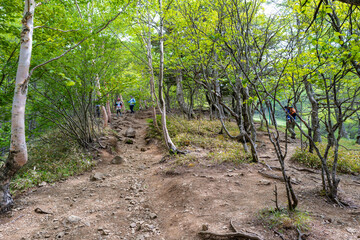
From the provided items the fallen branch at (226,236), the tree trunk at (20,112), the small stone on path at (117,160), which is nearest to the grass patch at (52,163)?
the small stone on path at (117,160)

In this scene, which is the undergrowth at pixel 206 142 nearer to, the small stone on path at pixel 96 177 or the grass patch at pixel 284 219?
the small stone on path at pixel 96 177

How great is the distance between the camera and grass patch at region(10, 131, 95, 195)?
16.5 feet

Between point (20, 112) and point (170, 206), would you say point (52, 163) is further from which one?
point (170, 206)

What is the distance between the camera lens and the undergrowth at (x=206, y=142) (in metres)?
6.28

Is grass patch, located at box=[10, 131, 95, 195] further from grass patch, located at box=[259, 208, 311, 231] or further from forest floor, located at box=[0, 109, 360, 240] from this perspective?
grass patch, located at box=[259, 208, 311, 231]

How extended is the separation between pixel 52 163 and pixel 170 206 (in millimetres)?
4591

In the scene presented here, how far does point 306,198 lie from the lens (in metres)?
3.59

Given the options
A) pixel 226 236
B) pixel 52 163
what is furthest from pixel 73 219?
pixel 52 163

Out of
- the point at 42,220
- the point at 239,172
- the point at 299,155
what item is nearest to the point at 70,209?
the point at 42,220

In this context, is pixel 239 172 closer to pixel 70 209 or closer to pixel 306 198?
pixel 306 198

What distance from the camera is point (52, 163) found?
6.12 metres

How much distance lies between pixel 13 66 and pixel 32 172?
2948 mm

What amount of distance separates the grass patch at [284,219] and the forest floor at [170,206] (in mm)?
93

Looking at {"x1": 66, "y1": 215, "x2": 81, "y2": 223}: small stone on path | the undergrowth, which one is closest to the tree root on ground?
{"x1": 66, "y1": 215, "x2": 81, "y2": 223}: small stone on path
